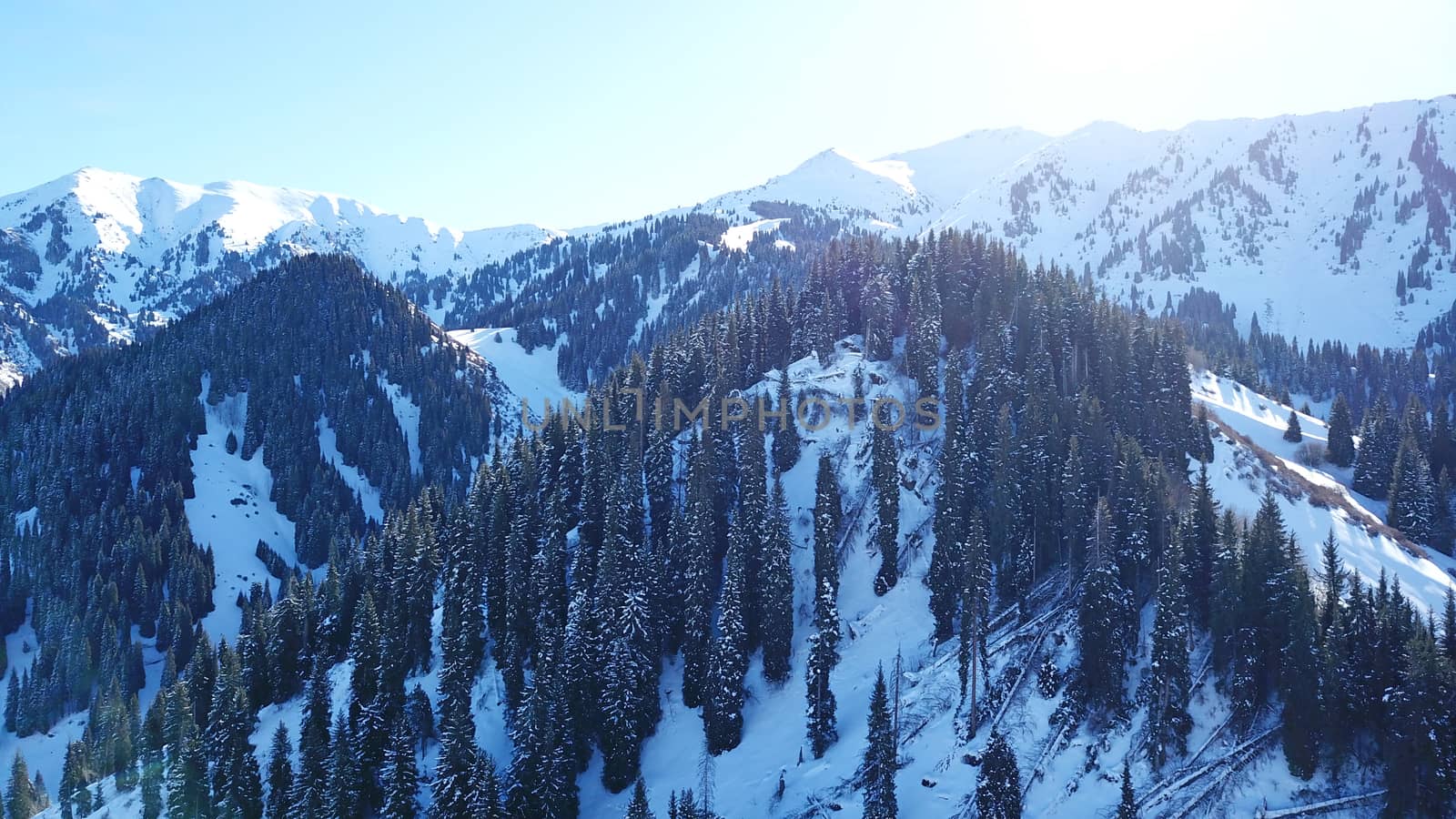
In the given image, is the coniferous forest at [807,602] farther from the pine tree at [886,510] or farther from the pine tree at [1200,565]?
the pine tree at [886,510]

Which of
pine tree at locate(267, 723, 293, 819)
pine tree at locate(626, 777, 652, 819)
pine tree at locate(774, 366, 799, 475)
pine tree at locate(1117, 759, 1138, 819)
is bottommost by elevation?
pine tree at locate(267, 723, 293, 819)

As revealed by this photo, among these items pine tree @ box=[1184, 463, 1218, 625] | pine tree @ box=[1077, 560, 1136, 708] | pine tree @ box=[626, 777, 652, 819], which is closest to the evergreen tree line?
pine tree @ box=[626, 777, 652, 819]

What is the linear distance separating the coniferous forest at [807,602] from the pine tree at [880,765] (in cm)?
32

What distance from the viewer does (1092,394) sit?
94.8 metres

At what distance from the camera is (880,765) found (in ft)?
200

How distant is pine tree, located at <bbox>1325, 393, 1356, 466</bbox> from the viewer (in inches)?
4641

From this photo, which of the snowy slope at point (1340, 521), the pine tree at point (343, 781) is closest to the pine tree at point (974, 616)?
the snowy slope at point (1340, 521)

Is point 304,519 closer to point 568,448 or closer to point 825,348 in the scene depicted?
point 568,448

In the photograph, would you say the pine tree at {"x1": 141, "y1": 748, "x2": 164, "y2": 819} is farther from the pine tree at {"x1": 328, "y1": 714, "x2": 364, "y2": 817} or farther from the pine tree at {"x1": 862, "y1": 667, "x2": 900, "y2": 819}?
the pine tree at {"x1": 862, "y1": 667, "x2": 900, "y2": 819}

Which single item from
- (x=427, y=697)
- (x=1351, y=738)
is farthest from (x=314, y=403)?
(x=1351, y=738)

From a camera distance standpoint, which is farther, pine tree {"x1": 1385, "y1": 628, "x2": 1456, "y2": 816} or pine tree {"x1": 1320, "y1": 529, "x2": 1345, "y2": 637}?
pine tree {"x1": 1320, "y1": 529, "x2": 1345, "y2": 637}

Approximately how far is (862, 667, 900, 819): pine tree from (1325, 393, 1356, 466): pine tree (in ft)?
308

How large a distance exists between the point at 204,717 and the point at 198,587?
56.7 m

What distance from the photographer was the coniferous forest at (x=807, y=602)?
60.7 metres
